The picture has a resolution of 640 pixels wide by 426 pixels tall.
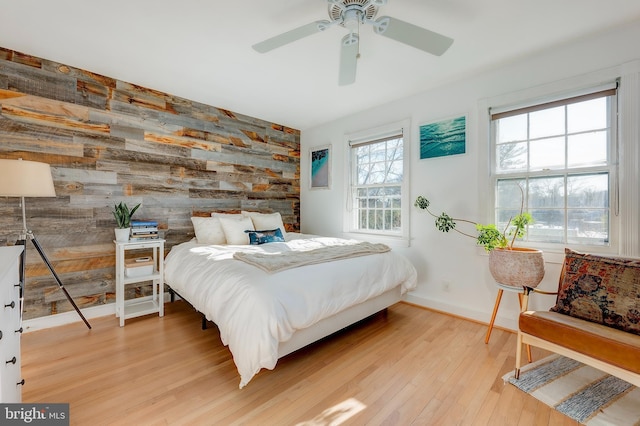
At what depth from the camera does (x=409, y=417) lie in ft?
4.91

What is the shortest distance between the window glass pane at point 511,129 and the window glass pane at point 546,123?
5cm

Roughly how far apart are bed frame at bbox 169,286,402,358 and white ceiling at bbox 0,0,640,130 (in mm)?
2170

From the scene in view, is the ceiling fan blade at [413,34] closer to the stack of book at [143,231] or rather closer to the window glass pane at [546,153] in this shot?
the window glass pane at [546,153]

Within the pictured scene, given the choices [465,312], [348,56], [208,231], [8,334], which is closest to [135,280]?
[208,231]

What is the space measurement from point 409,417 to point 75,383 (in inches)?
80.3

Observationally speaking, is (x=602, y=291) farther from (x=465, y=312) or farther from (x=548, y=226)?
(x=465, y=312)

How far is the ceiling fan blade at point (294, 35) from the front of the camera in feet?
5.49

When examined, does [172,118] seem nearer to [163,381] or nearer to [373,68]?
[373,68]

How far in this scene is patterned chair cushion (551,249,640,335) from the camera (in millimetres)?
1578

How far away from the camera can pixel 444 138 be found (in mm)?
2975

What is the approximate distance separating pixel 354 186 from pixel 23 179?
3265mm

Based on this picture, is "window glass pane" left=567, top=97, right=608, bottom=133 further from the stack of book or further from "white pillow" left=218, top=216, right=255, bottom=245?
the stack of book

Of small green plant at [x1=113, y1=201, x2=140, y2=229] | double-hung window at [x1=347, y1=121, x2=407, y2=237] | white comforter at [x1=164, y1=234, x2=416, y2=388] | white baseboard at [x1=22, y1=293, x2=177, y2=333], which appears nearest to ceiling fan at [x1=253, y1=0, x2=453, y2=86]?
white comforter at [x1=164, y1=234, x2=416, y2=388]

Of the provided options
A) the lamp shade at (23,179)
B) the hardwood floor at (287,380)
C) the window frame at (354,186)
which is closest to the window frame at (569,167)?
the window frame at (354,186)
